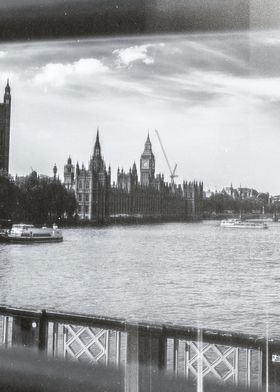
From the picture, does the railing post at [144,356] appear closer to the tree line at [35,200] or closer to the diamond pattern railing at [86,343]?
the diamond pattern railing at [86,343]

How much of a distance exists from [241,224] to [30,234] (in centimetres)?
121

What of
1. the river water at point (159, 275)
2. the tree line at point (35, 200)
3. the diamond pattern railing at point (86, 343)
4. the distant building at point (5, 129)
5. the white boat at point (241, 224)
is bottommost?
the diamond pattern railing at point (86, 343)

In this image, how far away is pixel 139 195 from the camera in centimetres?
256

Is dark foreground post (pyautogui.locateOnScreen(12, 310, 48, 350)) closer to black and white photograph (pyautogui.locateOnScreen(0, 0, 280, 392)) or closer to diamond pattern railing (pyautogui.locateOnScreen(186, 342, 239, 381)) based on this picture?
black and white photograph (pyautogui.locateOnScreen(0, 0, 280, 392))

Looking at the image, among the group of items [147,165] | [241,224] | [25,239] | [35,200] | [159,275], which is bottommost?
[159,275]

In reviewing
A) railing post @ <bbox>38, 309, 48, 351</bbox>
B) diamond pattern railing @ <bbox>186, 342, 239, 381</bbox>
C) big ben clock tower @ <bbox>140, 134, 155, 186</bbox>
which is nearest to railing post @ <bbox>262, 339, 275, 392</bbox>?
diamond pattern railing @ <bbox>186, 342, 239, 381</bbox>

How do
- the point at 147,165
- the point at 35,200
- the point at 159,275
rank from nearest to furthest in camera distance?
the point at 159,275 < the point at 147,165 < the point at 35,200

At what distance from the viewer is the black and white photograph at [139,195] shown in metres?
2.06

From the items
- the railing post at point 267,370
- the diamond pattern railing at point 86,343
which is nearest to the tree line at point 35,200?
the diamond pattern railing at point 86,343

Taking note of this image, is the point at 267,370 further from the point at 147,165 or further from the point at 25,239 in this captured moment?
the point at 25,239

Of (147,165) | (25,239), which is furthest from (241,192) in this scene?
(25,239)

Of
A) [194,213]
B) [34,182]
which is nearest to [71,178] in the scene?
[34,182]

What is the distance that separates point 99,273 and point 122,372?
0.51 metres

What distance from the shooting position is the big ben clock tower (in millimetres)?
2434
